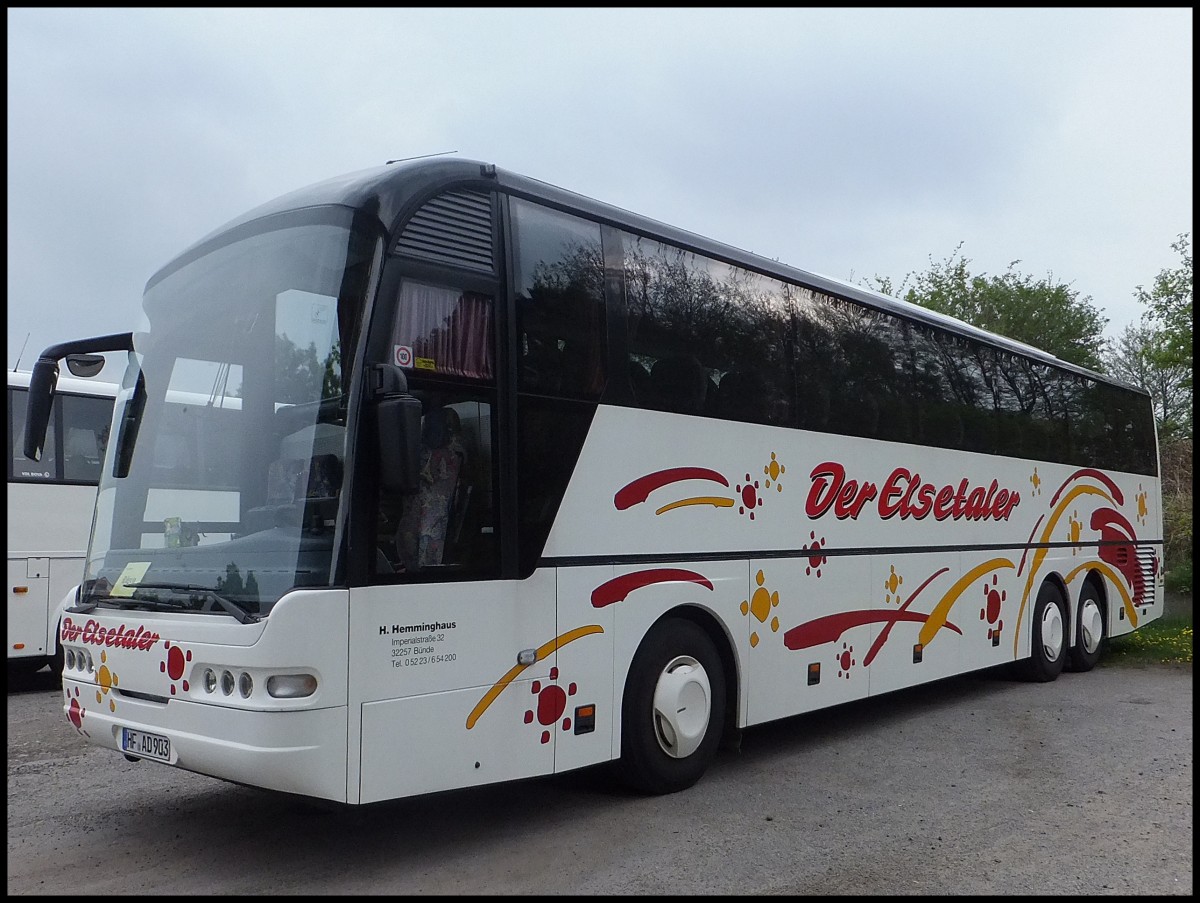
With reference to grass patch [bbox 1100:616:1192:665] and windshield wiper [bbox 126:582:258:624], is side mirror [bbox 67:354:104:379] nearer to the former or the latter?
windshield wiper [bbox 126:582:258:624]

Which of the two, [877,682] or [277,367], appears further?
[877,682]

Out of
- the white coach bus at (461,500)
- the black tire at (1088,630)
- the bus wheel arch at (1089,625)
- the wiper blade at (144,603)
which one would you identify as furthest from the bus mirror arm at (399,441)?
the black tire at (1088,630)

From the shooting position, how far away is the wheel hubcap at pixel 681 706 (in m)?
7.00

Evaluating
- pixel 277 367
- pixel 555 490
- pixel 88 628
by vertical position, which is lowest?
pixel 88 628

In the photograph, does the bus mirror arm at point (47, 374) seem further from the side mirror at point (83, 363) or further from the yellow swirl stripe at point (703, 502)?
the yellow swirl stripe at point (703, 502)

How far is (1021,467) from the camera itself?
1212 cm

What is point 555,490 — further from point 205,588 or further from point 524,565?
point 205,588

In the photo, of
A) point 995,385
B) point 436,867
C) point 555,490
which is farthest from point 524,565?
point 995,385

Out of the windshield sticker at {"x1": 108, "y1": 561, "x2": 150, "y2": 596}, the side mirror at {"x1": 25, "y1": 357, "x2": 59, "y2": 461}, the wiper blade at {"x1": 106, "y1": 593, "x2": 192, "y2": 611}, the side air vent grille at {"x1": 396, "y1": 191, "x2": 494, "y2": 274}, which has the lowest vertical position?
the wiper blade at {"x1": 106, "y1": 593, "x2": 192, "y2": 611}

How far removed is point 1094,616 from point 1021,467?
10.1 feet

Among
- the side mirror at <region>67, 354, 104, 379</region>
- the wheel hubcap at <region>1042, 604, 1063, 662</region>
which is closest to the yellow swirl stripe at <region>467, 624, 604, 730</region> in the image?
the side mirror at <region>67, 354, 104, 379</region>

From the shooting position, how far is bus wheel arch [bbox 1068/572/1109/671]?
1354cm

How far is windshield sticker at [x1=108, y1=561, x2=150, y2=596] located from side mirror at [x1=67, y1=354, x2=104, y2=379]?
141 cm

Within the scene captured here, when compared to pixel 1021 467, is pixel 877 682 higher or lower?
lower
